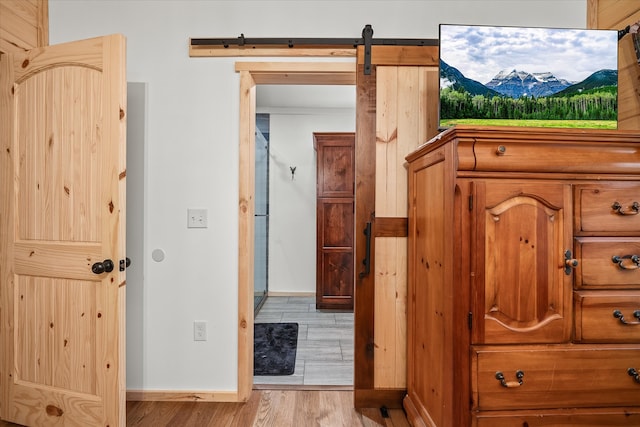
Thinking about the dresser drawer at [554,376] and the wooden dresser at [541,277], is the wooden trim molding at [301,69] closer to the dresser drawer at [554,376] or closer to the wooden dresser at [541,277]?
the wooden dresser at [541,277]

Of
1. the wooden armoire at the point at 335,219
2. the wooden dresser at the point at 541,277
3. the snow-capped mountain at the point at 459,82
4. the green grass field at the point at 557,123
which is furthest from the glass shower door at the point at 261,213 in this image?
the wooden dresser at the point at 541,277

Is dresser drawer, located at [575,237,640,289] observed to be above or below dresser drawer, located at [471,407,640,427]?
above

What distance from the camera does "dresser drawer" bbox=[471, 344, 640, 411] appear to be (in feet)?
4.74

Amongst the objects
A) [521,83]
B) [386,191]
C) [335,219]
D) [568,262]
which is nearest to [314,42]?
[386,191]

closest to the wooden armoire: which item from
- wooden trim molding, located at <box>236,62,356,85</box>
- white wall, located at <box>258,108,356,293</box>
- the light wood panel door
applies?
white wall, located at <box>258,108,356,293</box>

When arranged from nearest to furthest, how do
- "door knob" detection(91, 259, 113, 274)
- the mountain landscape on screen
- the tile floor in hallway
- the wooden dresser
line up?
1. the wooden dresser
2. "door knob" detection(91, 259, 113, 274)
3. the mountain landscape on screen
4. the tile floor in hallway

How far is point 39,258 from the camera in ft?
6.22

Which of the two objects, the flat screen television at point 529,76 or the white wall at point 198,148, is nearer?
the flat screen television at point 529,76

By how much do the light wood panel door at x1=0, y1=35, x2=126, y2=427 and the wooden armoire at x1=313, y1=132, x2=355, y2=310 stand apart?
269 centimetres

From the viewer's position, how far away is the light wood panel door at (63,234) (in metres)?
1.76

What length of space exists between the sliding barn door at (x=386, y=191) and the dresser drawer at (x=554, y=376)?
76 cm

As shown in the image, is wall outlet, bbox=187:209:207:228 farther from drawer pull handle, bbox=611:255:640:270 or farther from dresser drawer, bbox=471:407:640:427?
drawer pull handle, bbox=611:255:640:270

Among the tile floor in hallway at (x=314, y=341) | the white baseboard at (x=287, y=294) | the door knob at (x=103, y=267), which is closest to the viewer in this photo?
the door knob at (x=103, y=267)

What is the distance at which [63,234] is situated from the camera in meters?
1.86
